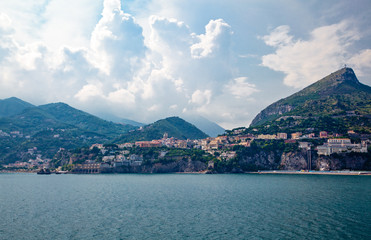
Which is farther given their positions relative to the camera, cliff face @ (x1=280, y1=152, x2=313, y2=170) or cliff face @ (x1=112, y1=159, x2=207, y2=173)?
cliff face @ (x1=112, y1=159, x2=207, y2=173)

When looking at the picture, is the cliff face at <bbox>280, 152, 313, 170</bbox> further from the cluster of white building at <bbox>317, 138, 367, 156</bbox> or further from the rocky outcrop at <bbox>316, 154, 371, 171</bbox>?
the cluster of white building at <bbox>317, 138, 367, 156</bbox>

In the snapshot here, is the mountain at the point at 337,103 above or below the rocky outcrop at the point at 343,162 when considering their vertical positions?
above

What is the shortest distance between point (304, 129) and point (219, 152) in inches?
1604

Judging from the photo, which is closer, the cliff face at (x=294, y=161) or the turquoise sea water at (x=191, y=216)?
the turquoise sea water at (x=191, y=216)

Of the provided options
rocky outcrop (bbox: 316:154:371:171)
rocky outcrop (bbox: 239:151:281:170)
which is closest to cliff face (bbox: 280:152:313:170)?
rocky outcrop (bbox: 239:151:281:170)

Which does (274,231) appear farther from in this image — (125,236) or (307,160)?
(307,160)

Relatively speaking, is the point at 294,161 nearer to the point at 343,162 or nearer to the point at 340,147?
the point at 343,162

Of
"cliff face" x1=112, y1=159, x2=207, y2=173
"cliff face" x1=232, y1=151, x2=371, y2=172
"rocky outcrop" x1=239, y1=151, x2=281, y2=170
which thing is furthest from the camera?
"cliff face" x1=112, y1=159, x2=207, y2=173

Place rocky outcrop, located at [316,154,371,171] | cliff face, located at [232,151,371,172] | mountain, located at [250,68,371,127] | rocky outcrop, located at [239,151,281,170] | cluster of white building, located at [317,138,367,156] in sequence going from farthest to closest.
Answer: mountain, located at [250,68,371,127] < rocky outcrop, located at [239,151,281,170] < cluster of white building, located at [317,138,367,156] < cliff face, located at [232,151,371,172] < rocky outcrop, located at [316,154,371,171]

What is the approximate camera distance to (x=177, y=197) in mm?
50844

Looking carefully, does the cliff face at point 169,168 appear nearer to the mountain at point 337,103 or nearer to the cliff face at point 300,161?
the cliff face at point 300,161

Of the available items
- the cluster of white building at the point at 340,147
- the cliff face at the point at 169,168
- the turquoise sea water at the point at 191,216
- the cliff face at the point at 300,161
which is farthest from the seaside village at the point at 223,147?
the turquoise sea water at the point at 191,216

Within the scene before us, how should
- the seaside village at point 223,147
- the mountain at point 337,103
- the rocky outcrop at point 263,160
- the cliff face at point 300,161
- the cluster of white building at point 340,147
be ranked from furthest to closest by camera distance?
the mountain at point 337,103 → the rocky outcrop at point 263,160 → the seaside village at point 223,147 → the cluster of white building at point 340,147 → the cliff face at point 300,161

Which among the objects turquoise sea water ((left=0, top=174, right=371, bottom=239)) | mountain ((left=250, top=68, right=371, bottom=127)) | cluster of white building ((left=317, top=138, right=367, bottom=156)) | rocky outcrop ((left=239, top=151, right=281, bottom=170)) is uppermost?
mountain ((left=250, top=68, right=371, bottom=127))
